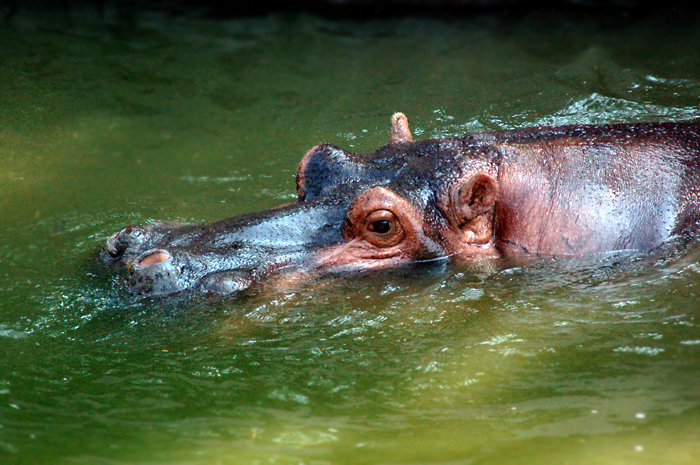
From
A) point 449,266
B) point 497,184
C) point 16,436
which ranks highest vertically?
point 497,184

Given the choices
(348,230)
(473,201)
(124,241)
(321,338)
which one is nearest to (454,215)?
(473,201)

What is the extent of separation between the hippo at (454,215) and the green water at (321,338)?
0.54ft

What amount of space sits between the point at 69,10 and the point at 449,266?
9904 millimetres

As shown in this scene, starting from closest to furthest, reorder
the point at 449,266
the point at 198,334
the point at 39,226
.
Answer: the point at 198,334, the point at 449,266, the point at 39,226

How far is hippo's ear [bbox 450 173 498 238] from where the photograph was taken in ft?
16.5

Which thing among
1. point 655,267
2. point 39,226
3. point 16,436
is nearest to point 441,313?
point 655,267

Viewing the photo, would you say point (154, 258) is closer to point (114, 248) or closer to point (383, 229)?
point (114, 248)

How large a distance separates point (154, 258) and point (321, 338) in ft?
Answer: 3.80

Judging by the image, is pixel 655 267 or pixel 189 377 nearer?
pixel 189 377

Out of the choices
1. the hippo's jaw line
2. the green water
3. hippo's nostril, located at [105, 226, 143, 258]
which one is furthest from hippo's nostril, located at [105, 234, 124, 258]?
the hippo's jaw line

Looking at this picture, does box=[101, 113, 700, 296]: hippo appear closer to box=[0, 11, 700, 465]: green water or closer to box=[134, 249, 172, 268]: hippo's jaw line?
box=[134, 249, 172, 268]: hippo's jaw line

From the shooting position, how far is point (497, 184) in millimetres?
5145

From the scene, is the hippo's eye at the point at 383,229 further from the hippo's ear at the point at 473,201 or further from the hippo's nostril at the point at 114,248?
the hippo's nostril at the point at 114,248

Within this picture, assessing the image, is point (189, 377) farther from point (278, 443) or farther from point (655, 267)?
point (655, 267)
